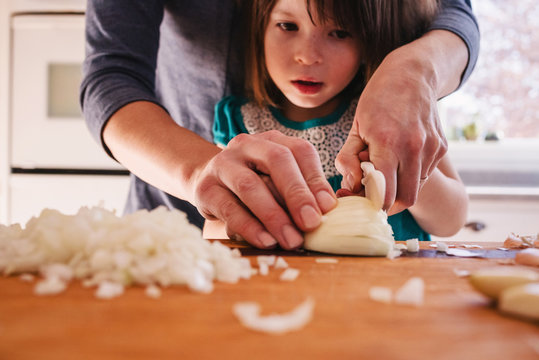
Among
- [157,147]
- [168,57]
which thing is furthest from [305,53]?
[168,57]

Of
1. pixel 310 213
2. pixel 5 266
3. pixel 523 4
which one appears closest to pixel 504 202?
pixel 523 4

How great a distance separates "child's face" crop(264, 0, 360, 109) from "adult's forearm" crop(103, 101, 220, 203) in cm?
29

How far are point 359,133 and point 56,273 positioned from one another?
1.72 ft

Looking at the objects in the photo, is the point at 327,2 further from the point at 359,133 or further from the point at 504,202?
the point at 504,202

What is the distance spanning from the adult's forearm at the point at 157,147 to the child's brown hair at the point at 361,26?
339 mm

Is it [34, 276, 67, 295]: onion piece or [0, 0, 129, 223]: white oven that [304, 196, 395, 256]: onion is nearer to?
[34, 276, 67, 295]: onion piece

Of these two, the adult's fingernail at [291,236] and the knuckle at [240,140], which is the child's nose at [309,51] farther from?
the adult's fingernail at [291,236]

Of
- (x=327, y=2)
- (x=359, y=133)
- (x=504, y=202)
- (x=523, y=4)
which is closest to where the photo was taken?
(x=359, y=133)

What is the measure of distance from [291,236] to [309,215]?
0.04 meters

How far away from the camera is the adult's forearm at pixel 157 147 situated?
2.61 feet

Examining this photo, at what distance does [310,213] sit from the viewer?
0.66 m

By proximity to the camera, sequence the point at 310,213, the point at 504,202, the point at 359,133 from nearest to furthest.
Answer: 1. the point at 310,213
2. the point at 359,133
3. the point at 504,202

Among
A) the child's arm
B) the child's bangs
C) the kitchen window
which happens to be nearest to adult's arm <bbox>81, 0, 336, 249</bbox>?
the child's bangs

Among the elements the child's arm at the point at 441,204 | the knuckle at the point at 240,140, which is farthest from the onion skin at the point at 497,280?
the child's arm at the point at 441,204
